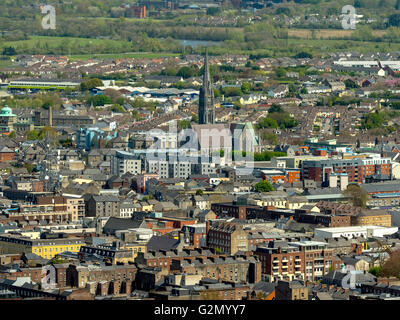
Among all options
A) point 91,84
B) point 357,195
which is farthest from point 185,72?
point 357,195

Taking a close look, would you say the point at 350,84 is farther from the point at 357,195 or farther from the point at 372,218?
the point at 372,218

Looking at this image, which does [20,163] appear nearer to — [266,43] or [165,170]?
[165,170]

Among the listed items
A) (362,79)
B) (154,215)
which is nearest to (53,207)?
(154,215)

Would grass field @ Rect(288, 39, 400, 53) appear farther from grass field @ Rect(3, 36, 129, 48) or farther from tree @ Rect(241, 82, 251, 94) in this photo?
tree @ Rect(241, 82, 251, 94)

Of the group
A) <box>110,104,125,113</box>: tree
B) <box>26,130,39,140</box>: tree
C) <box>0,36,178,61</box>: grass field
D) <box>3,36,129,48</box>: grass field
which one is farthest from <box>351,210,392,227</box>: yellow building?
<box>3,36,129,48</box>: grass field

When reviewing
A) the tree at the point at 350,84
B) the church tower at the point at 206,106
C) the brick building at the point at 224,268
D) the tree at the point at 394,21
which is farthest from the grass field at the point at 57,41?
the brick building at the point at 224,268

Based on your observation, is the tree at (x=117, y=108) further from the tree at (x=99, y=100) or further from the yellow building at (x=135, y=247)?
the yellow building at (x=135, y=247)
